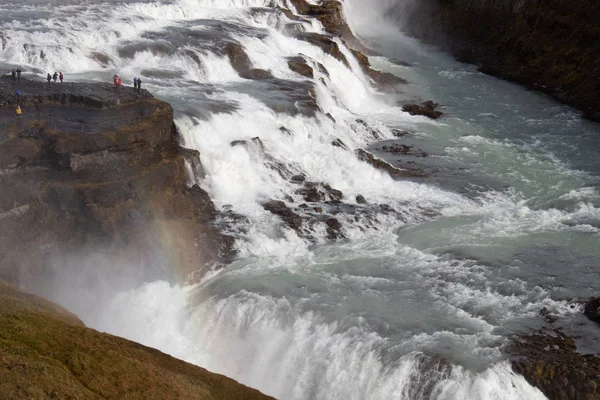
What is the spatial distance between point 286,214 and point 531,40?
28.8 m

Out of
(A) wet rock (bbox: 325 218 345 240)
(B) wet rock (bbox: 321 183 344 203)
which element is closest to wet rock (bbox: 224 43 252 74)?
(B) wet rock (bbox: 321 183 344 203)

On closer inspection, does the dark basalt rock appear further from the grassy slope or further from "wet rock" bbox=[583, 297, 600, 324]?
the grassy slope

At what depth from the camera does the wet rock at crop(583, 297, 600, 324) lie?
16125 mm

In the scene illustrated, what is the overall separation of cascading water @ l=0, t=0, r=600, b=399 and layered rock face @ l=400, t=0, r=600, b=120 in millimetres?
2309

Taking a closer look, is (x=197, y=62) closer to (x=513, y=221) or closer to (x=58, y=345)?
(x=513, y=221)

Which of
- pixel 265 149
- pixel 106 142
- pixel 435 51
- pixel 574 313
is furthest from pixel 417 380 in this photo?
pixel 435 51

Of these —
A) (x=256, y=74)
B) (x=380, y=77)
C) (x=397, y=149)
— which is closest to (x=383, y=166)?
(x=397, y=149)

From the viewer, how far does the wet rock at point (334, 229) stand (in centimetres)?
2155

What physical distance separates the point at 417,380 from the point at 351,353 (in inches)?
71.7

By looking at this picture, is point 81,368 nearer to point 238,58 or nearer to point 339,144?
point 339,144

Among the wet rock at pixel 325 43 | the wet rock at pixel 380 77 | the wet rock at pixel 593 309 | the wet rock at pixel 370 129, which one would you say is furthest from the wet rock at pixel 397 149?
the wet rock at pixel 593 309

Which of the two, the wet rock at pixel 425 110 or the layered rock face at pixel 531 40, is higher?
the layered rock face at pixel 531 40

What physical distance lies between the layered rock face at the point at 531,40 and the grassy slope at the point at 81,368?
29473mm

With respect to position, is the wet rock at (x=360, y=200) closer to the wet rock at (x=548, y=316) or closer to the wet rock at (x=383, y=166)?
the wet rock at (x=383, y=166)
